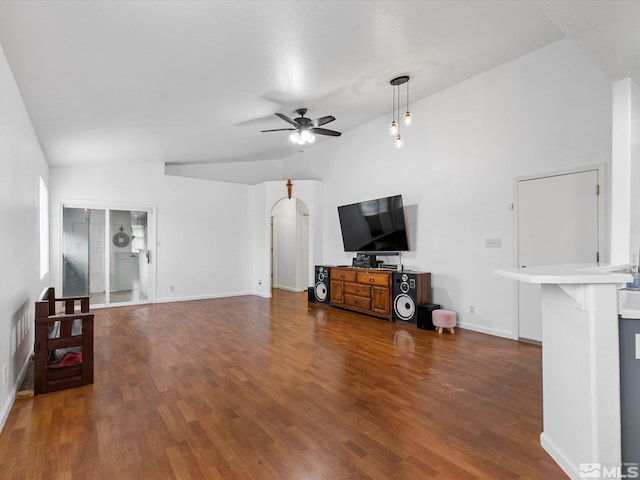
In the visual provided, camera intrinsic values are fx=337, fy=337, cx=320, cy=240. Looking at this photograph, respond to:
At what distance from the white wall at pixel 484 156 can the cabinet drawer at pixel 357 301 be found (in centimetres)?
96

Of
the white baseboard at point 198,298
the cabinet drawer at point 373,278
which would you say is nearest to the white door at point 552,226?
the cabinet drawer at point 373,278

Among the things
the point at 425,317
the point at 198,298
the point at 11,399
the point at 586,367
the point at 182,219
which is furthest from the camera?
the point at 198,298

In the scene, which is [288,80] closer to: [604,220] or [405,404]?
[405,404]

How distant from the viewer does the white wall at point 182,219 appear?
639cm

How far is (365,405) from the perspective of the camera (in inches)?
103

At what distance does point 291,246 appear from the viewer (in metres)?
9.25

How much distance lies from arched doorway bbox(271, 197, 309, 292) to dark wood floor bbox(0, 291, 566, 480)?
15.3 feet

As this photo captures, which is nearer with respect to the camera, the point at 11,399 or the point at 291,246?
the point at 11,399

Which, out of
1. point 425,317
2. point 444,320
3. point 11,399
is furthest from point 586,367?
point 11,399

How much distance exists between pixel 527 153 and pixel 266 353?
4.05 m

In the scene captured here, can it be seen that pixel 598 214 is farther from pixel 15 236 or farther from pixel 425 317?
pixel 15 236

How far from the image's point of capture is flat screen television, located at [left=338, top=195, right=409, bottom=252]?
18.5 feet

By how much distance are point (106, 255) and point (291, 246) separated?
4.31 meters

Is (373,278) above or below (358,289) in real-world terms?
above
